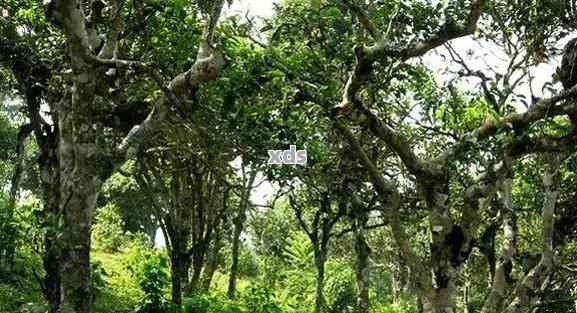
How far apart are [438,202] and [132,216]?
135 ft

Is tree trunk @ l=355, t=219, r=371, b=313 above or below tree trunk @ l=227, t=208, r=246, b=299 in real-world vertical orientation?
below

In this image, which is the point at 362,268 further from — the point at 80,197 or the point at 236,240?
the point at 80,197

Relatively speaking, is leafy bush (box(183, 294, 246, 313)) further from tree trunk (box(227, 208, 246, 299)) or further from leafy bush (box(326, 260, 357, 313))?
leafy bush (box(326, 260, 357, 313))

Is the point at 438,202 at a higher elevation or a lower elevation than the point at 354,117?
lower

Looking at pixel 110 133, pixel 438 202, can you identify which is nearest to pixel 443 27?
A: pixel 438 202

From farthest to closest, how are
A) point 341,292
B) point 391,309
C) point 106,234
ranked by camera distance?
point 106,234 < point 341,292 < point 391,309

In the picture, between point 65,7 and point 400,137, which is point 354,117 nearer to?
point 400,137

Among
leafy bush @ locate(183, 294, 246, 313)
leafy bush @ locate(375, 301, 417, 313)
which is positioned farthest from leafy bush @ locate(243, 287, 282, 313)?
leafy bush @ locate(375, 301, 417, 313)

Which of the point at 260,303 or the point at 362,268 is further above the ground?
the point at 362,268

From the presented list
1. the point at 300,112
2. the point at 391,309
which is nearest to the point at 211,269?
the point at 391,309

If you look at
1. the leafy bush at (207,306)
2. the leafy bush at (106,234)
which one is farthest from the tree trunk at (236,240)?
the leafy bush at (106,234)

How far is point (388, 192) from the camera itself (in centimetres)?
896

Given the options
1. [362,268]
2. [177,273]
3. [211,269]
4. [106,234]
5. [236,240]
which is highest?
[106,234]

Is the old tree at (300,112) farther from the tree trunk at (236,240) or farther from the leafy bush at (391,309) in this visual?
the leafy bush at (391,309)
